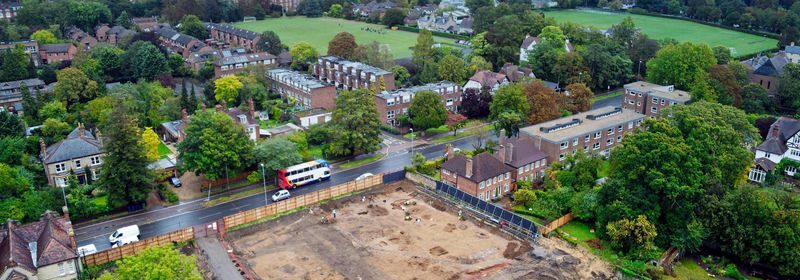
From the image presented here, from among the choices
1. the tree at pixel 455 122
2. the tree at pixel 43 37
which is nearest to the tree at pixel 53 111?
the tree at pixel 43 37

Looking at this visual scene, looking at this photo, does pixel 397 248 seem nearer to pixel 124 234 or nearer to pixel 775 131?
pixel 124 234

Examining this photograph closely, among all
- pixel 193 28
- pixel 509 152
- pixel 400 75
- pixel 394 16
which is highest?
pixel 394 16

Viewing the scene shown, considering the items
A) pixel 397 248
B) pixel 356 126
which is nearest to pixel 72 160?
pixel 356 126

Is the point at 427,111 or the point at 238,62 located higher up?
the point at 238,62

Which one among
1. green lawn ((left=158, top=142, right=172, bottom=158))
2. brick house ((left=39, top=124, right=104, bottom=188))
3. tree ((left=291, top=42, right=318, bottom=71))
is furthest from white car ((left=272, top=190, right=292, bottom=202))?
tree ((left=291, top=42, right=318, bottom=71))

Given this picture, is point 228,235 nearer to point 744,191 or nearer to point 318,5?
point 744,191

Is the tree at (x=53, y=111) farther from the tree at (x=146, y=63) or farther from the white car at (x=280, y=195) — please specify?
the white car at (x=280, y=195)
